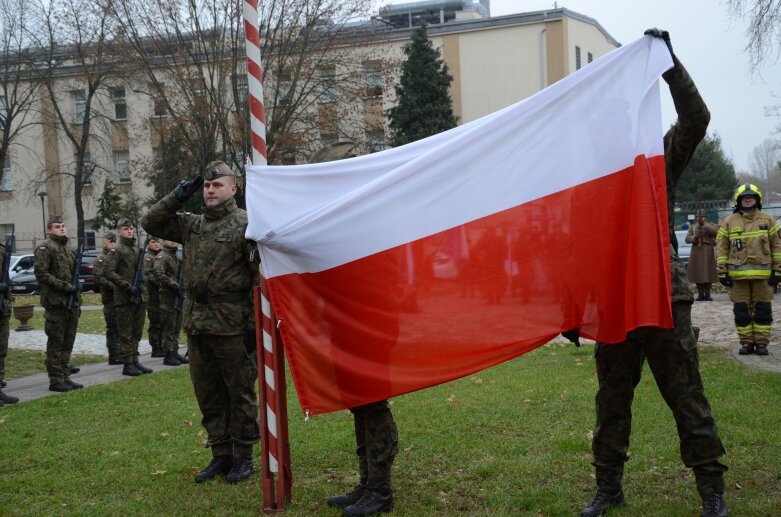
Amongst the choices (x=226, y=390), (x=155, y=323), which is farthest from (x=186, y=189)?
(x=155, y=323)

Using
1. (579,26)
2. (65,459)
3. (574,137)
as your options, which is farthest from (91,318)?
(579,26)

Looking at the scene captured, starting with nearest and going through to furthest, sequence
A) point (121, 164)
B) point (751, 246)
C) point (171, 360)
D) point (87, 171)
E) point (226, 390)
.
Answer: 1. point (226, 390)
2. point (751, 246)
3. point (171, 360)
4. point (87, 171)
5. point (121, 164)

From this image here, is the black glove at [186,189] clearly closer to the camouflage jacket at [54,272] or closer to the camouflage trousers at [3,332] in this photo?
the camouflage trousers at [3,332]

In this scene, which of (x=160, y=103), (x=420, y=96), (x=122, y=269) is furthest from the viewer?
(x=420, y=96)

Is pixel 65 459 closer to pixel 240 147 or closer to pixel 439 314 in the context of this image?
pixel 439 314

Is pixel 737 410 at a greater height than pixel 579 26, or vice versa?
pixel 579 26

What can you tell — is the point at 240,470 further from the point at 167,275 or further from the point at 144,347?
the point at 144,347

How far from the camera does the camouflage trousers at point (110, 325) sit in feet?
49.4

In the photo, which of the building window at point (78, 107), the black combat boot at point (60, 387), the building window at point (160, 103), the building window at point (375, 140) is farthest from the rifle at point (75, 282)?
the building window at point (78, 107)

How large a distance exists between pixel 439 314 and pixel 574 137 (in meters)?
1.34

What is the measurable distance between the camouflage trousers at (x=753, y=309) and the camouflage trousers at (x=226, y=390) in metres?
8.11

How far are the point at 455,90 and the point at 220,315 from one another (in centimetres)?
4577

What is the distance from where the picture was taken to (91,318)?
83.3 feet

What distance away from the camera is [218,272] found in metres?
6.59
